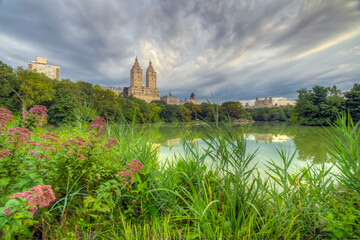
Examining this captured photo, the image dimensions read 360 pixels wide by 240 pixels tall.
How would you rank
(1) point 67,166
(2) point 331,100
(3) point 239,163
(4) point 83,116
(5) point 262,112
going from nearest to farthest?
(1) point 67,166
(3) point 239,163
(4) point 83,116
(2) point 331,100
(5) point 262,112

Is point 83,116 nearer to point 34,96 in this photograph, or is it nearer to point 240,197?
point 240,197

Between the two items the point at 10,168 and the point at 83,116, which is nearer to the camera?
the point at 10,168

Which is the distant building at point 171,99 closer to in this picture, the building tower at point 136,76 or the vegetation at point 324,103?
the building tower at point 136,76

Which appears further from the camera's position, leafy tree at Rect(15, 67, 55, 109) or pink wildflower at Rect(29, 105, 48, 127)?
leafy tree at Rect(15, 67, 55, 109)

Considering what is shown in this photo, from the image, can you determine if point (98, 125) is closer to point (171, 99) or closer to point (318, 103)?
point (318, 103)

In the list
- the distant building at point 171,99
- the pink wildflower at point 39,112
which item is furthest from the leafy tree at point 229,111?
the distant building at point 171,99

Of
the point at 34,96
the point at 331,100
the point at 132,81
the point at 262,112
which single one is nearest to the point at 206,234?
the point at 34,96

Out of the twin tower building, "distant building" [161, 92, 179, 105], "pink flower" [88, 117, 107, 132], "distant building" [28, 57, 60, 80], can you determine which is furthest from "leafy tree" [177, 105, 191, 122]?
"distant building" [161, 92, 179, 105]

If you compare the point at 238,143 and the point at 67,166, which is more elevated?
the point at 238,143

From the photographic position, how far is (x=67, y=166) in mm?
1472

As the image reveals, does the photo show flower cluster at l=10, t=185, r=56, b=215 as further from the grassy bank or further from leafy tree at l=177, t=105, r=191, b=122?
leafy tree at l=177, t=105, r=191, b=122

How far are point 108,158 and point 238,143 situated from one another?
1.77 metres

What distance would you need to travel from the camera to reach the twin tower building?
10088cm

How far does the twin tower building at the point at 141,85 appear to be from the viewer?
100881 mm
